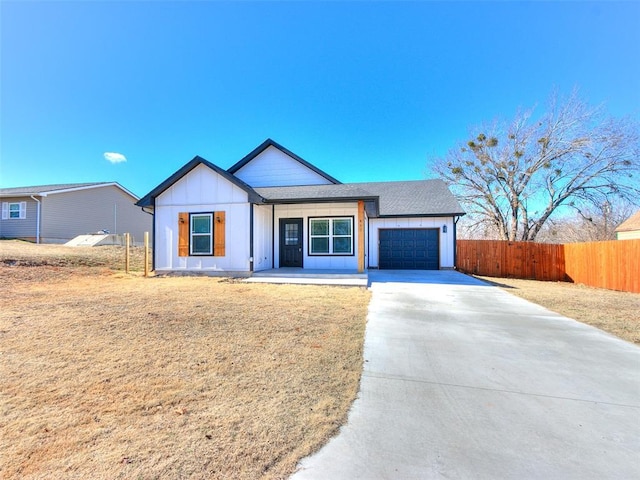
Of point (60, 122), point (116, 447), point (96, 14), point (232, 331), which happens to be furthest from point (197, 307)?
point (60, 122)

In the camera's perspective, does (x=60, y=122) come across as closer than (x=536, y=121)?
Yes

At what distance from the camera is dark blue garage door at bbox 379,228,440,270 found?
1489 centimetres

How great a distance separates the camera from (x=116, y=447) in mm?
1962

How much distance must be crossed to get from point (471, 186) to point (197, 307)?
2323 centimetres

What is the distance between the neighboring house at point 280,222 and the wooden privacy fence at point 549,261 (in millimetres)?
1960

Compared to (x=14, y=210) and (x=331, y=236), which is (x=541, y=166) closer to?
(x=331, y=236)

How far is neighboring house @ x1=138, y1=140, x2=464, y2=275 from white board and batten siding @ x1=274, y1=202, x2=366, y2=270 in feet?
0.13

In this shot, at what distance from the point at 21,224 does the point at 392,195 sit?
2495 centimetres

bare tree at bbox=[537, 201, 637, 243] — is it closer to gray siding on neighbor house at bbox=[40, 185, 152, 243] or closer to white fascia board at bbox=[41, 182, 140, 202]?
white fascia board at bbox=[41, 182, 140, 202]

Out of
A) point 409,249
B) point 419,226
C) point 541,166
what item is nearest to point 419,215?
point 419,226

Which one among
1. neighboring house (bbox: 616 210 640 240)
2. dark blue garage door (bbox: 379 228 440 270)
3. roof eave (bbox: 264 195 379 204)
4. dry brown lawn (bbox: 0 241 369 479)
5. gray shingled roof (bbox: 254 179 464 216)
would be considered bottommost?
dry brown lawn (bbox: 0 241 369 479)

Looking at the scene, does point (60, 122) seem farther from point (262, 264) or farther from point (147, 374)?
point (147, 374)

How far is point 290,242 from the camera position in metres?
12.7

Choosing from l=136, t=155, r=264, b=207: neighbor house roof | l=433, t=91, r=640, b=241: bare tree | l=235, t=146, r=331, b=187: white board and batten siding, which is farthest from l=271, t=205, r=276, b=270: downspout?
l=433, t=91, r=640, b=241: bare tree
